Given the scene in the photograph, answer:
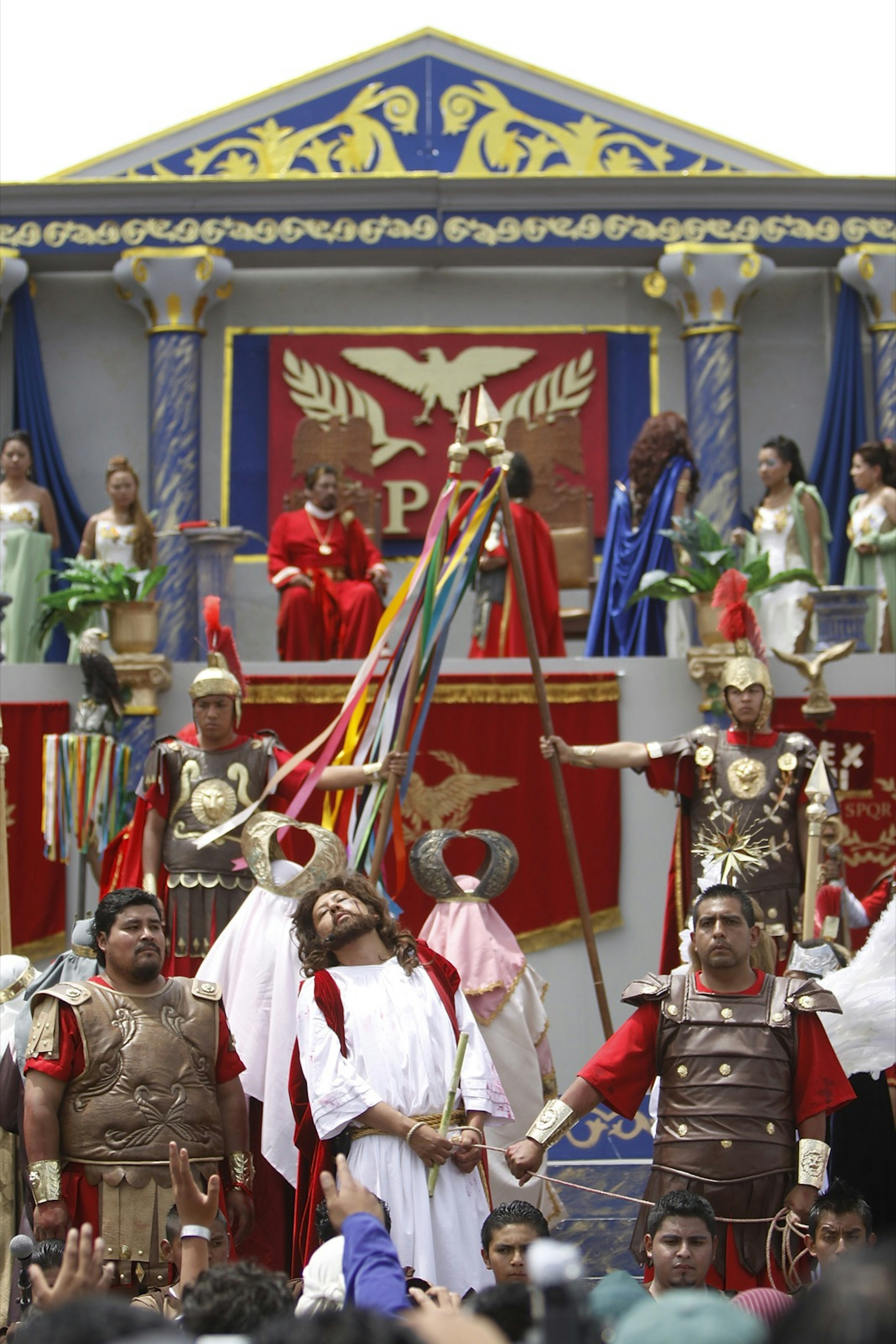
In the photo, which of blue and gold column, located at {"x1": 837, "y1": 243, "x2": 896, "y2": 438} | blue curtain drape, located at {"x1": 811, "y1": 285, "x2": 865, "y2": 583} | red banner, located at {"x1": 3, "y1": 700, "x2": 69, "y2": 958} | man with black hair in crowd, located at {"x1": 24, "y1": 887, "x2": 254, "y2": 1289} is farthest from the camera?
blue curtain drape, located at {"x1": 811, "y1": 285, "x2": 865, "y2": 583}

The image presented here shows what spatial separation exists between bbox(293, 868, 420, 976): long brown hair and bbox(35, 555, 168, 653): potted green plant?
163 inches

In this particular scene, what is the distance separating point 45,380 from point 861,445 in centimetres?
503

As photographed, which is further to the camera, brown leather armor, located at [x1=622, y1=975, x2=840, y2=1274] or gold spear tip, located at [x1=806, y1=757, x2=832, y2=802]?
gold spear tip, located at [x1=806, y1=757, x2=832, y2=802]

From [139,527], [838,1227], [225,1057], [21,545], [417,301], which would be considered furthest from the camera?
[417,301]

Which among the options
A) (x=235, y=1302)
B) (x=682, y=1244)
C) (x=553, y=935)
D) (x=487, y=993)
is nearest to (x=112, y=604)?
(x=553, y=935)

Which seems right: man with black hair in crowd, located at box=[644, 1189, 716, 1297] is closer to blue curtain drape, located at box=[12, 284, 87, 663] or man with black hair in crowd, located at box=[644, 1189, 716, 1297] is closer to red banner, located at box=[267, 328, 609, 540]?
red banner, located at box=[267, 328, 609, 540]

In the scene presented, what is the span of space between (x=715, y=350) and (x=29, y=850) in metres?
5.49

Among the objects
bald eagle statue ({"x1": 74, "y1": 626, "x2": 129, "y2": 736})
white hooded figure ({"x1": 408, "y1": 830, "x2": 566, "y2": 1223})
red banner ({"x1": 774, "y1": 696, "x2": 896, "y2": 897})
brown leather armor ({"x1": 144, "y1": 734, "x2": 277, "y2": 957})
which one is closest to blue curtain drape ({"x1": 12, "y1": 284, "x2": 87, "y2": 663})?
bald eagle statue ({"x1": 74, "y1": 626, "x2": 129, "y2": 736})

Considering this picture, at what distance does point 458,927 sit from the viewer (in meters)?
6.08

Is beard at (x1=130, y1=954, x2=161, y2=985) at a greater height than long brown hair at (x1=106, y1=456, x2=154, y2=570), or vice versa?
long brown hair at (x1=106, y1=456, x2=154, y2=570)

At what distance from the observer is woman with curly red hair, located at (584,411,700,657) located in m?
10.0

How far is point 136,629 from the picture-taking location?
361 inches

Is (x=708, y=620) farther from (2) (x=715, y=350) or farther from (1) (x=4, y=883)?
(1) (x=4, y=883)

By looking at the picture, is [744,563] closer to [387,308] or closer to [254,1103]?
[387,308]
